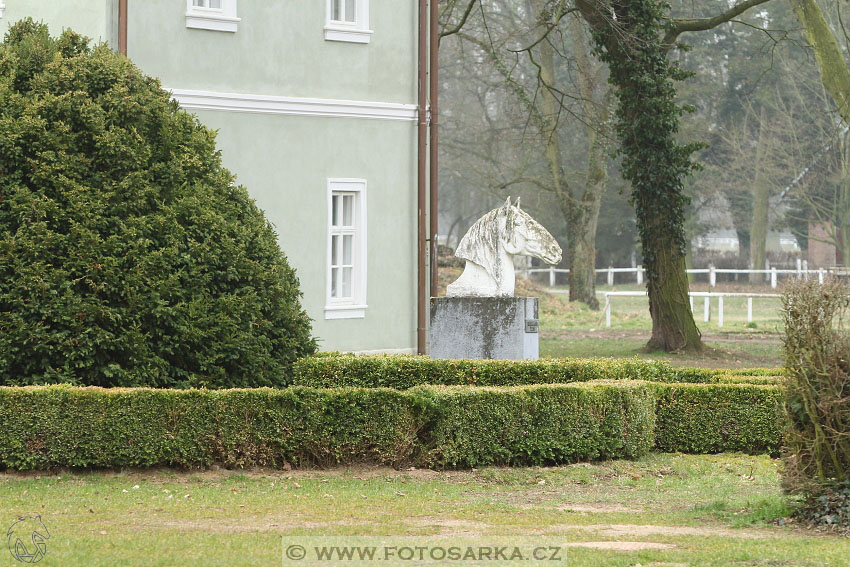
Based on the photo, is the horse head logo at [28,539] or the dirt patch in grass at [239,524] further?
the dirt patch in grass at [239,524]

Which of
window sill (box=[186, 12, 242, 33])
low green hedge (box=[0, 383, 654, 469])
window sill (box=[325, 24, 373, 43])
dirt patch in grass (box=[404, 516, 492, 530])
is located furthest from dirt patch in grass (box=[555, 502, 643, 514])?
window sill (box=[325, 24, 373, 43])

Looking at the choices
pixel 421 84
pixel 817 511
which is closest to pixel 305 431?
pixel 817 511

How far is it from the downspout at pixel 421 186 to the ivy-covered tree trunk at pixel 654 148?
13.6ft

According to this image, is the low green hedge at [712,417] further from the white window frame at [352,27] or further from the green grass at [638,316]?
the green grass at [638,316]

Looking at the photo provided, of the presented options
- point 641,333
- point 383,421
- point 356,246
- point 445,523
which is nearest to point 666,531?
point 445,523

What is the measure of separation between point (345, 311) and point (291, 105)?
3599 millimetres

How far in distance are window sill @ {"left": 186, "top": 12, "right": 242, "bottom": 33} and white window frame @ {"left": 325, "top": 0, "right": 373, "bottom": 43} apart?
159 cm

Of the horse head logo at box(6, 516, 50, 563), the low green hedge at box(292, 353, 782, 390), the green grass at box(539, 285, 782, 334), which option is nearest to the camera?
the horse head logo at box(6, 516, 50, 563)

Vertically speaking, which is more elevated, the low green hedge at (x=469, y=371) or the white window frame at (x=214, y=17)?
the white window frame at (x=214, y=17)

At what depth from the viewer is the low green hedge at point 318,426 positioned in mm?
9266

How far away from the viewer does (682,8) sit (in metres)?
41.3

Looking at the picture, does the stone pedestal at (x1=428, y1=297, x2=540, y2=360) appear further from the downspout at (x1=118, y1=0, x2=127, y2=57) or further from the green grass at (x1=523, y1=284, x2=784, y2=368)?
the downspout at (x1=118, y1=0, x2=127, y2=57)

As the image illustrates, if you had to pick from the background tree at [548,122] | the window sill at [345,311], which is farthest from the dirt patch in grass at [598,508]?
the background tree at [548,122]

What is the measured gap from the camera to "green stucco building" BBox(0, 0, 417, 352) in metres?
17.8
